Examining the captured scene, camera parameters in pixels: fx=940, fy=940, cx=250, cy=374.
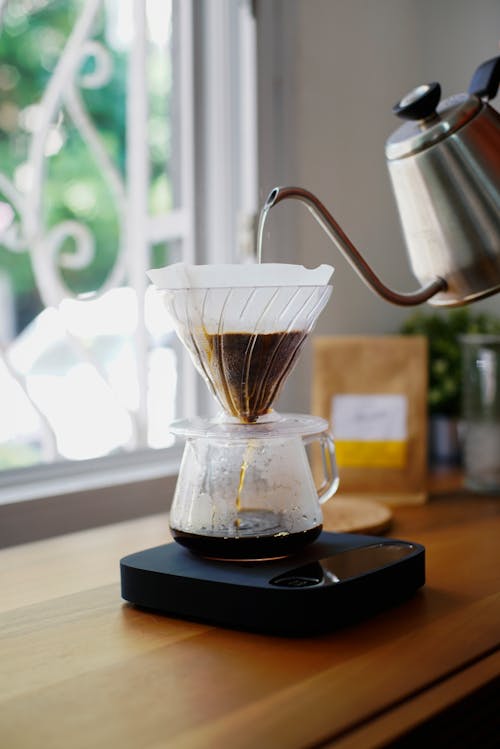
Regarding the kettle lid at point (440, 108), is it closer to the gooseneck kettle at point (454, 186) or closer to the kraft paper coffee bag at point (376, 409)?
the gooseneck kettle at point (454, 186)

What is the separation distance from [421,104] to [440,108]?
1.3 inches

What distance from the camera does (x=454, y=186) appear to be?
0.94 m

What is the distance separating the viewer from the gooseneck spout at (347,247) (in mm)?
872

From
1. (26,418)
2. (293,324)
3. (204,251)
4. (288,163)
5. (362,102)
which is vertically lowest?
(26,418)

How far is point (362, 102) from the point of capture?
165 cm

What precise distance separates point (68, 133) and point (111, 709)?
1.11 meters

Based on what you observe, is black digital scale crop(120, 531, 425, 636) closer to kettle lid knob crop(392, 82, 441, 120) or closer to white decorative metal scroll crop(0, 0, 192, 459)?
kettle lid knob crop(392, 82, 441, 120)

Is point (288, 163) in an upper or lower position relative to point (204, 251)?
upper

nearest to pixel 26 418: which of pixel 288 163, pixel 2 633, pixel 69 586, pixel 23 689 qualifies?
pixel 288 163

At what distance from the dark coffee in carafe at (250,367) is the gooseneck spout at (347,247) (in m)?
0.12

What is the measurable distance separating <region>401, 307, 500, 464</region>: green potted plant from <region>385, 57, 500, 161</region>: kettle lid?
66 centimetres

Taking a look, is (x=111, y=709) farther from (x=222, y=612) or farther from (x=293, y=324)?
(x=293, y=324)

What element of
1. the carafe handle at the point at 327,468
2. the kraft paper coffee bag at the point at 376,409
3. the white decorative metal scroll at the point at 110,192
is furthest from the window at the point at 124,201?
the carafe handle at the point at 327,468

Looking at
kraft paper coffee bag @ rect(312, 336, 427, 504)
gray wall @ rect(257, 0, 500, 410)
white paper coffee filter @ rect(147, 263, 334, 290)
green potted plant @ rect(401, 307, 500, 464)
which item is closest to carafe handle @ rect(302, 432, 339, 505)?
white paper coffee filter @ rect(147, 263, 334, 290)
